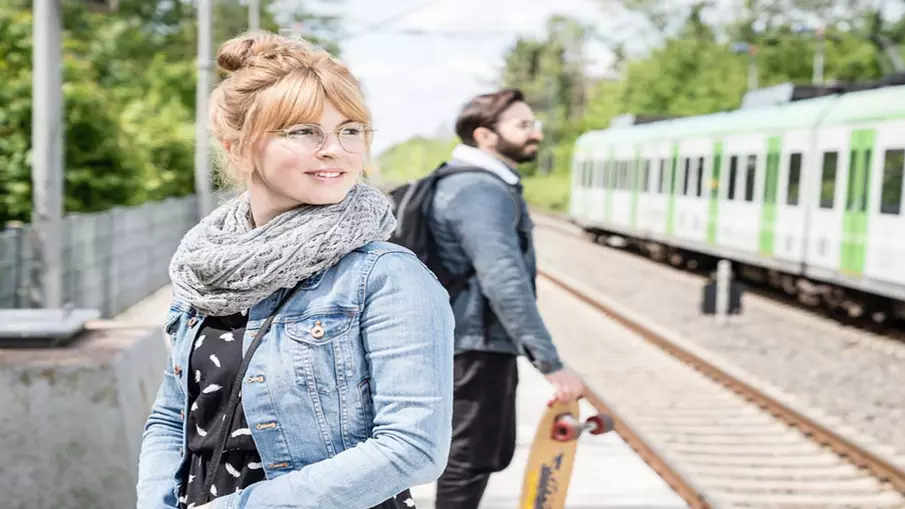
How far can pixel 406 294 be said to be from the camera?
2043 mm

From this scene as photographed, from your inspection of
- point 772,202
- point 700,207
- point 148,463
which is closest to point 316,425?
point 148,463

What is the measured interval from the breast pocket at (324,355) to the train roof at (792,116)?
13.5m

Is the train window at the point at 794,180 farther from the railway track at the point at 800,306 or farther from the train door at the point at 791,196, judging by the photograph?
the railway track at the point at 800,306

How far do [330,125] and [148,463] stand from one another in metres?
0.71

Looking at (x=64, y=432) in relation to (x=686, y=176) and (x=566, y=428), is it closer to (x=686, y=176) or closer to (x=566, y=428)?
(x=566, y=428)

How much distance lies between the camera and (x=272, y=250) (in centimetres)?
210

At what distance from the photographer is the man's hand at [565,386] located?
4016mm

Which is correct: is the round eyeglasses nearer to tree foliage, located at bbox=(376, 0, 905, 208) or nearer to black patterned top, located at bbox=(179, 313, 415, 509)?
black patterned top, located at bbox=(179, 313, 415, 509)

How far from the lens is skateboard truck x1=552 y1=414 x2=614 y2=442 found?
13.2 feet

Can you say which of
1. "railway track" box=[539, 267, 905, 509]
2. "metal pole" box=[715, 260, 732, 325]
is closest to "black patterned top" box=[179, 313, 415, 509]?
"railway track" box=[539, 267, 905, 509]

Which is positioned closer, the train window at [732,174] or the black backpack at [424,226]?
the black backpack at [424,226]

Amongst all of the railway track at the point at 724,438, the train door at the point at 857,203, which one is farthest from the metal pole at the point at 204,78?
the railway track at the point at 724,438

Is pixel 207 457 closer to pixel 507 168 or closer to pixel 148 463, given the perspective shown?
pixel 148 463

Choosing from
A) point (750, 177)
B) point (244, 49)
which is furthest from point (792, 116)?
point (244, 49)
